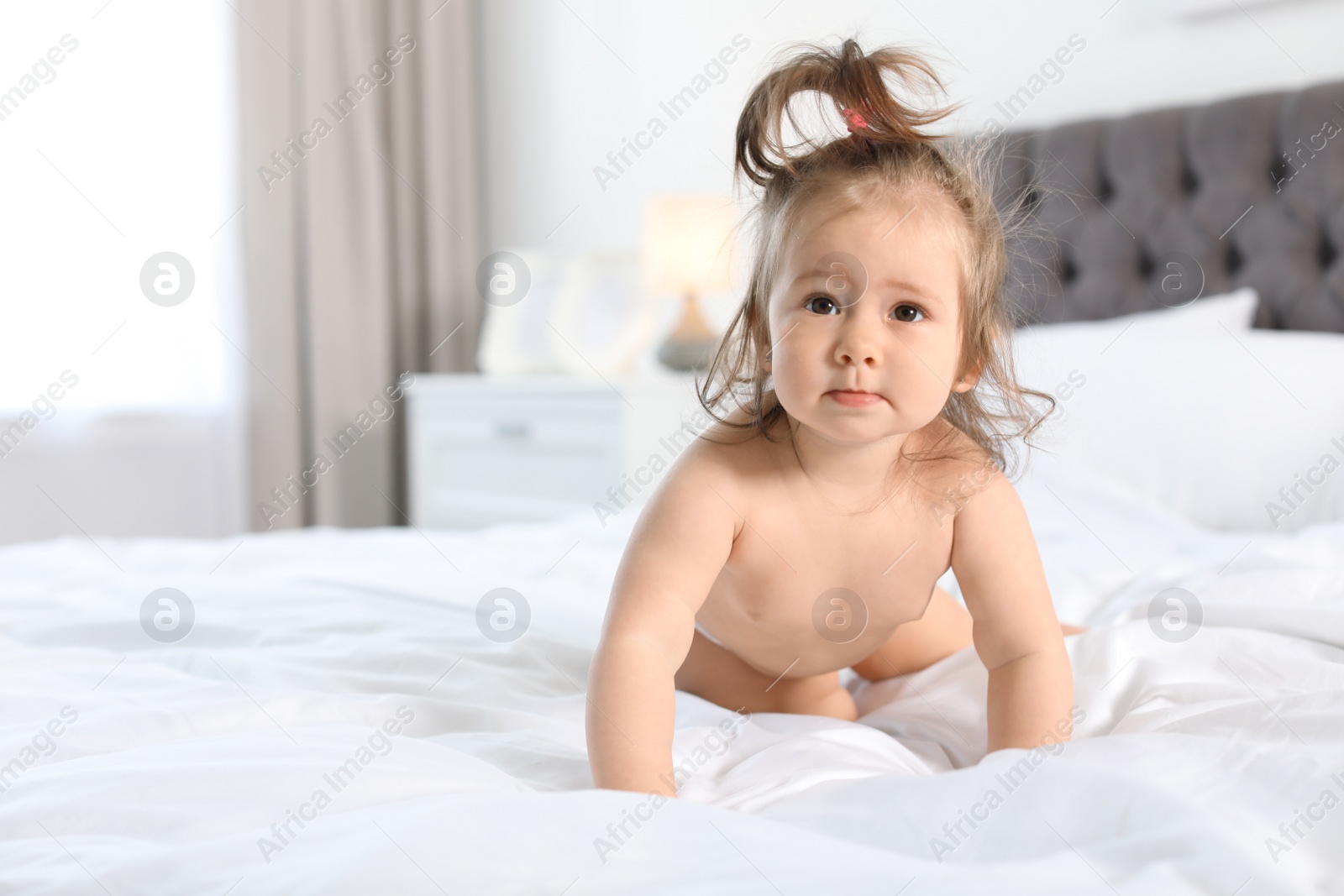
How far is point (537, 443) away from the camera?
9.10 ft

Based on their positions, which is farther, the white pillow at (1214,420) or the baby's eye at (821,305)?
the white pillow at (1214,420)

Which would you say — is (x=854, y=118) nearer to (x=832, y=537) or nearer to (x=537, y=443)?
(x=832, y=537)

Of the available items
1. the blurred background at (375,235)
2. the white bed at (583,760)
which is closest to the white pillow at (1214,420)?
the white bed at (583,760)

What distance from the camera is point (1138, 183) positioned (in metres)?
1.98

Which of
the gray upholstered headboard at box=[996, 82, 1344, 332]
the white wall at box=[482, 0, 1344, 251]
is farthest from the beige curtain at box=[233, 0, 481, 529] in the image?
the gray upholstered headboard at box=[996, 82, 1344, 332]

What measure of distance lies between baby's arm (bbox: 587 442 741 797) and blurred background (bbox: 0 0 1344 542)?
1728mm

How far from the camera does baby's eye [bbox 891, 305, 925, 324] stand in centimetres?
72

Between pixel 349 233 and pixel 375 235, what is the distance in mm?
84

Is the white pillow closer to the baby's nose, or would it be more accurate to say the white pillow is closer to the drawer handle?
the baby's nose

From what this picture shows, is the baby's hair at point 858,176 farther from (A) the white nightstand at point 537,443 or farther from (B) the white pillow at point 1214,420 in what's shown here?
(A) the white nightstand at point 537,443

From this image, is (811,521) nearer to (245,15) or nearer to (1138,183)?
(1138,183)

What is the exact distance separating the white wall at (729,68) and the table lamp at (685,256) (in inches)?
15.2

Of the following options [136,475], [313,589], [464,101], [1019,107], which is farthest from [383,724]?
[464,101]

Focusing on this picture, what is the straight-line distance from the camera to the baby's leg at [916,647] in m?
0.94
